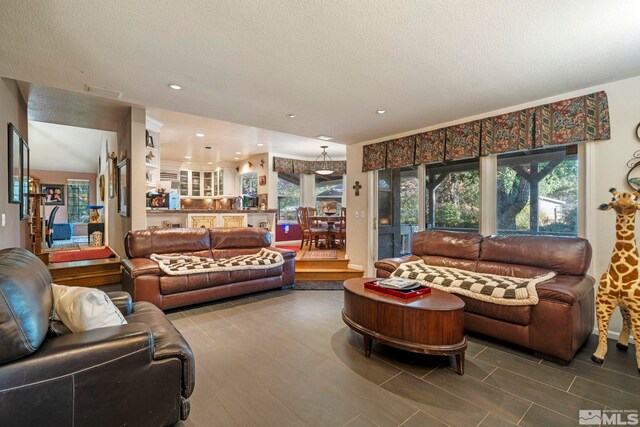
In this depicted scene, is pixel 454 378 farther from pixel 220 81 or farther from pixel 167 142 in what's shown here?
pixel 167 142

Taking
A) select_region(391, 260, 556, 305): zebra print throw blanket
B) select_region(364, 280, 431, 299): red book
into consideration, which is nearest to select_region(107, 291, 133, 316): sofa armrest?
select_region(364, 280, 431, 299): red book

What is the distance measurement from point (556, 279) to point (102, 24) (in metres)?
4.01

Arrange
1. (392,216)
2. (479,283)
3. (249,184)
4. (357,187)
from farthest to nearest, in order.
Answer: (249,184) → (357,187) → (392,216) → (479,283)

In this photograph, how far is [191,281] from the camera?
3.55 meters

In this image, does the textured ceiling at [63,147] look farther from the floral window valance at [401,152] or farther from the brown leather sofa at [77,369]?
the brown leather sofa at [77,369]

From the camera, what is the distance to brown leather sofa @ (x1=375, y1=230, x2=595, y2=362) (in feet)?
7.57

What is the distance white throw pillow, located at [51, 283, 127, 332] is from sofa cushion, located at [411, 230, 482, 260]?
329cm

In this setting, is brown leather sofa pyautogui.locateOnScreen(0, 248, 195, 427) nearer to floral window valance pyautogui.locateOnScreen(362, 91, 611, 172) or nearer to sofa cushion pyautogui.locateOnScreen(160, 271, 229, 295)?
sofa cushion pyautogui.locateOnScreen(160, 271, 229, 295)

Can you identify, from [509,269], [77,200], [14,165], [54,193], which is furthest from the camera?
[77,200]

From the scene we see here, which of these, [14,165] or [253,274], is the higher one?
[14,165]

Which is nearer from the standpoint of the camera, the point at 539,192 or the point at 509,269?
the point at 509,269

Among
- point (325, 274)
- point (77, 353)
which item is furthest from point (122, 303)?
point (325, 274)

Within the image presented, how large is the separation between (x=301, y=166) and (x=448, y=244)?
18.4 feet

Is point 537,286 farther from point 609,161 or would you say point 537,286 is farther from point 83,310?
point 83,310
